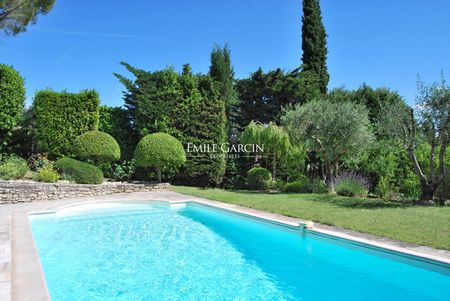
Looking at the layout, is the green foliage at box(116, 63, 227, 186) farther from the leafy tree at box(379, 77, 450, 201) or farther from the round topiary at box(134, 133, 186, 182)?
the leafy tree at box(379, 77, 450, 201)

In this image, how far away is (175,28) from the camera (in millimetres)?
15742

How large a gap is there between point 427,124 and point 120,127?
1429 centimetres

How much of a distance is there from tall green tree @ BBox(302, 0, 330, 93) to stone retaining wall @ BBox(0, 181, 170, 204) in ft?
43.0

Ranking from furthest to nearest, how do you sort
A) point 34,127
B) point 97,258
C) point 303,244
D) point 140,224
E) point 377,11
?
point 34,127
point 377,11
point 140,224
point 303,244
point 97,258

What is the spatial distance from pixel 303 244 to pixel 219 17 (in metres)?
11.3

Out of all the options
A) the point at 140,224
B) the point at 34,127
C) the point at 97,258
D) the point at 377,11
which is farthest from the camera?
the point at 34,127

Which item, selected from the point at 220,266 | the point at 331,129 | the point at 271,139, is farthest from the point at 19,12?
the point at 220,266

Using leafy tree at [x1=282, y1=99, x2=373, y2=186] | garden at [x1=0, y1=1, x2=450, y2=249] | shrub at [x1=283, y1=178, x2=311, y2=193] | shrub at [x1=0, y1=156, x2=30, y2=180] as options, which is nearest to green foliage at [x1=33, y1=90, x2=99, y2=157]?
garden at [x1=0, y1=1, x2=450, y2=249]

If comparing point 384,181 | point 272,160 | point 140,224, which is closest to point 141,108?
point 272,160

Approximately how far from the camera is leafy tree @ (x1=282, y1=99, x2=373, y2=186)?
13.6 metres

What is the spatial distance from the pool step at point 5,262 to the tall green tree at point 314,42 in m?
18.3

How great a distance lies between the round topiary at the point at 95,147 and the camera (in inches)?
600

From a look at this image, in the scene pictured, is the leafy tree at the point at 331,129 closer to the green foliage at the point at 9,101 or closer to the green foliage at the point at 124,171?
the green foliage at the point at 124,171

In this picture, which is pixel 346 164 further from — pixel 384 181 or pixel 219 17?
pixel 219 17
